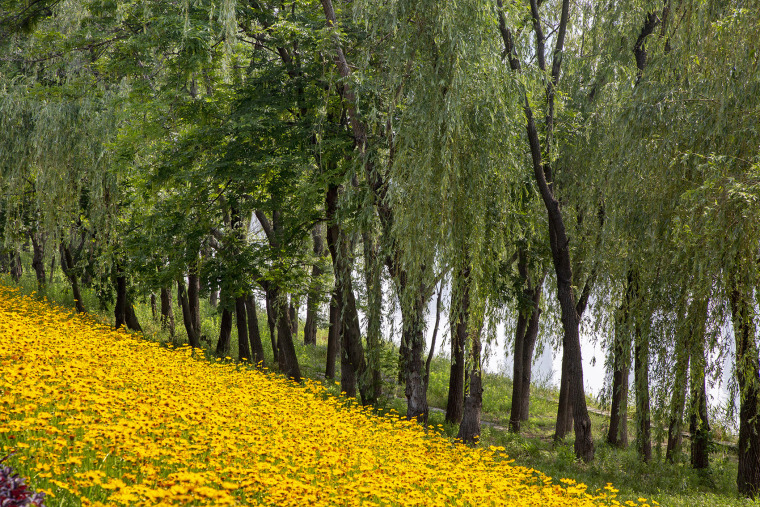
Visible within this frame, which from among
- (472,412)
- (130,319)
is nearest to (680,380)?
(472,412)

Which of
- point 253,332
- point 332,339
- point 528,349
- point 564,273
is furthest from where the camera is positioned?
point 332,339

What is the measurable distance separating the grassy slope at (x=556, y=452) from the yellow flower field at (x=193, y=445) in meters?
2.18

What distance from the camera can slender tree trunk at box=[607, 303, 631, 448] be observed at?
28.8 feet

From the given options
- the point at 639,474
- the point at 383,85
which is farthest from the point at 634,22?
the point at 639,474

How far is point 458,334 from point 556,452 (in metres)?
3.01

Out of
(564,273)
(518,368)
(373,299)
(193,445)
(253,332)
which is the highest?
(564,273)

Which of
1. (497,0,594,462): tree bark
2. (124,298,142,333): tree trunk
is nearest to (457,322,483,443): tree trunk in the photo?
(497,0,594,462): tree bark

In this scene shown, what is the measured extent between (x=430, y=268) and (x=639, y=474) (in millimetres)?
5342

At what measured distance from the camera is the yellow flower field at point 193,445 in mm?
3996

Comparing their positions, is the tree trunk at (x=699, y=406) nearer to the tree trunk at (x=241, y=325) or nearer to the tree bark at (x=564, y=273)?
the tree bark at (x=564, y=273)

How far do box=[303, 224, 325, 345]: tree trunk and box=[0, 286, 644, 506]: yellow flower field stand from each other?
5.14 meters

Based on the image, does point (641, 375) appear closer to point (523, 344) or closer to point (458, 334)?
point (458, 334)

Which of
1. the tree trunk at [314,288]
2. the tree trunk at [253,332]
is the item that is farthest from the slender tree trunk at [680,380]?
the tree trunk at [253,332]

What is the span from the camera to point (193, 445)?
4668 mm
